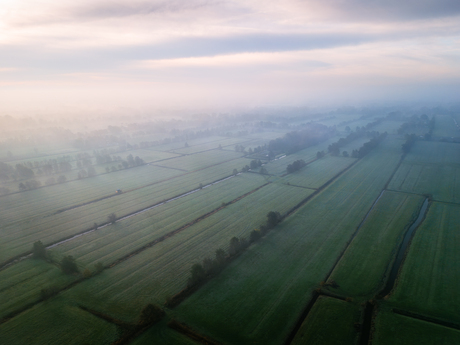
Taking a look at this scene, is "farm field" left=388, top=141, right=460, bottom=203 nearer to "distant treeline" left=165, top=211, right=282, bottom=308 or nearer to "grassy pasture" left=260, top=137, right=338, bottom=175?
"grassy pasture" left=260, top=137, right=338, bottom=175

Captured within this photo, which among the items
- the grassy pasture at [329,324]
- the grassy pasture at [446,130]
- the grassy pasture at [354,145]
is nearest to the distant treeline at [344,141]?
the grassy pasture at [354,145]

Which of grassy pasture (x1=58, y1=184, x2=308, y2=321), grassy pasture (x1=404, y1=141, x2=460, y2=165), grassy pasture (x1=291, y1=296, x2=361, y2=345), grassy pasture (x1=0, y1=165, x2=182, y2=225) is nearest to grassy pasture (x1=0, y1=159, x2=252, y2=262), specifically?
grassy pasture (x1=0, y1=165, x2=182, y2=225)

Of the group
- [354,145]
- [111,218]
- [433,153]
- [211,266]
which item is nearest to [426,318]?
[211,266]

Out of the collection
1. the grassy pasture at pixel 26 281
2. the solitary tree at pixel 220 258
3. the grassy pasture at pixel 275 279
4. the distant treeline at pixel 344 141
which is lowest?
the grassy pasture at pixel 275 279

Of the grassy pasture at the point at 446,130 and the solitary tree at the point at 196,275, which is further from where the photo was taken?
the grassy pasture at the point at 446,130

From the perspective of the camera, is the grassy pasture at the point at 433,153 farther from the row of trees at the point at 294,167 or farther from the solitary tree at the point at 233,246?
the solitary tree at the point at 233,246

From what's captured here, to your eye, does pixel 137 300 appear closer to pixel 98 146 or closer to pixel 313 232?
pixel 313 232
